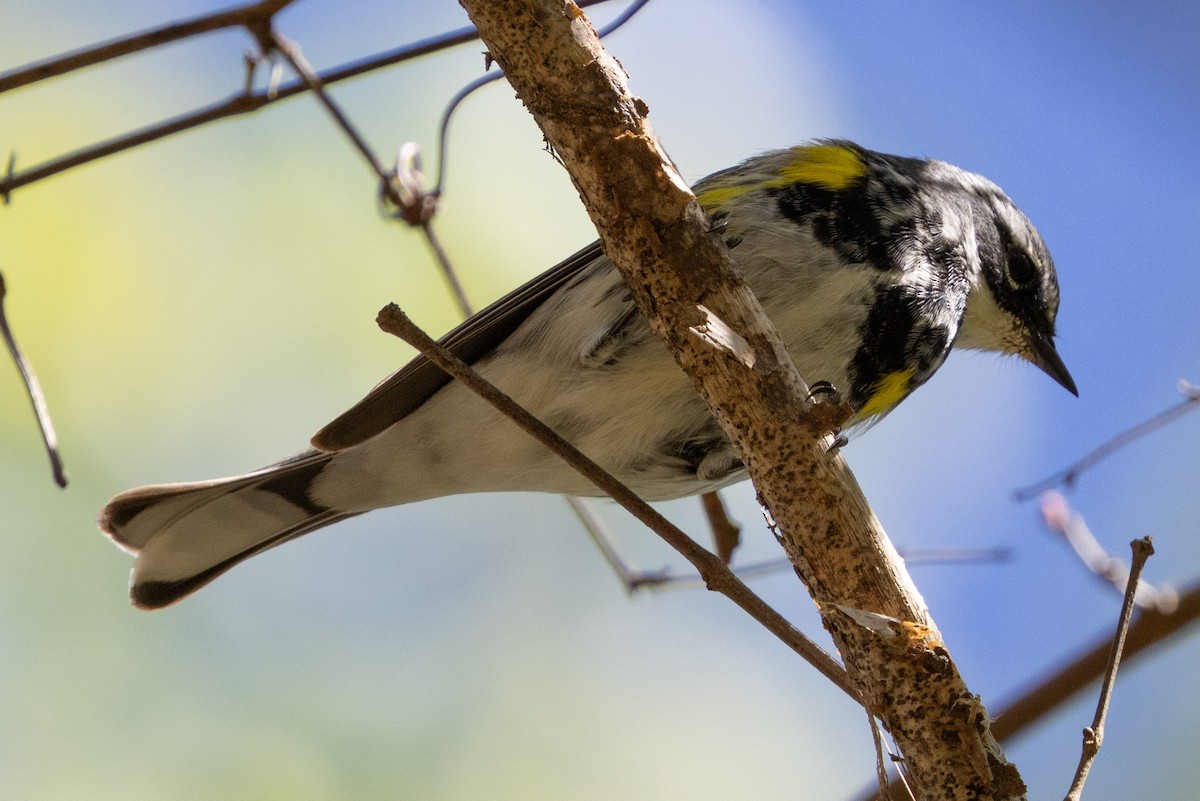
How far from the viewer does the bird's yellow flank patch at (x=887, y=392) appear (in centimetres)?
278

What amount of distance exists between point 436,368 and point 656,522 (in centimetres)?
128

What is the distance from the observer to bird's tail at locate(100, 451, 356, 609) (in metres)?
3.03

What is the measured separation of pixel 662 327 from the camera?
1764 millimetres

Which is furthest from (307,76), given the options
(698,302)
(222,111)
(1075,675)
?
(1075,675)

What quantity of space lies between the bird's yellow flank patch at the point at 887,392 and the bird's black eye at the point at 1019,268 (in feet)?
2.91

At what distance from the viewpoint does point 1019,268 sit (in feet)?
11.6

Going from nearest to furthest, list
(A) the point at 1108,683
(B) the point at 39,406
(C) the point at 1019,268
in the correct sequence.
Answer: (A) the point at 1108,683 → (B) the point at 39,406 → (C) the point at 1019,268

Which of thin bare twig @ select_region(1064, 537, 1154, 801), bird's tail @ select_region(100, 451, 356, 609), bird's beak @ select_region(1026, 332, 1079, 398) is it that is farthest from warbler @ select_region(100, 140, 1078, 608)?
thin bare twig @ select_region(1064, 537, 1154, 801)

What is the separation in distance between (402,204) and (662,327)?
1.72m

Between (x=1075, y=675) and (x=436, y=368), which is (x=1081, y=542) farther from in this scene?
(x=436, y=368)

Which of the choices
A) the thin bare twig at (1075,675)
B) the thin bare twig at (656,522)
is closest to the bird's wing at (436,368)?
the thin bare twig at (656,522)

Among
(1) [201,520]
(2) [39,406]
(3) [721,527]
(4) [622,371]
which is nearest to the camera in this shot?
(2) [39,406]

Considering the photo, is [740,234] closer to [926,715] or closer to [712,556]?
[712,556]

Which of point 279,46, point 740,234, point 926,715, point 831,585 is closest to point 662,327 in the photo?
point 831,585
